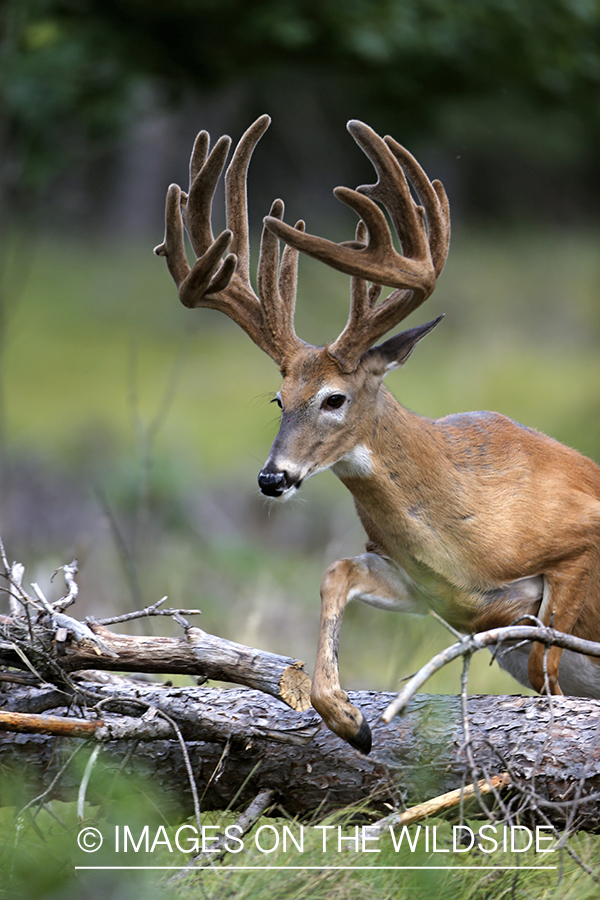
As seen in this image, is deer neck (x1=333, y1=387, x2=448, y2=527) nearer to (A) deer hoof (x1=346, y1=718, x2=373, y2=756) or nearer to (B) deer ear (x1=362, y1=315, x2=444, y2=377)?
(B) deer ear (x1=362, y1=315, x2=444, y2=377)

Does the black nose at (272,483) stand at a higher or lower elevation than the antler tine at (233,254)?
lower

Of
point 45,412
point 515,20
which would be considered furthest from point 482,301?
point 515,20

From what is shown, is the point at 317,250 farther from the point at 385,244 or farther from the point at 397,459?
the point at 397,459

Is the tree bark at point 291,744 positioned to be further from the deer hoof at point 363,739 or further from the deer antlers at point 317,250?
the deer antlers at point 317,250

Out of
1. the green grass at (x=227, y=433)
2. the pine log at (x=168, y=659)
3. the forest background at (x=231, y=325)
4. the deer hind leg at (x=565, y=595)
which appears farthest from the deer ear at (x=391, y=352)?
the pine log at (x=168, y=659)

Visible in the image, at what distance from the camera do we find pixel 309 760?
339 cm

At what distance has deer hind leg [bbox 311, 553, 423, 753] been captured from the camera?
3.30 m

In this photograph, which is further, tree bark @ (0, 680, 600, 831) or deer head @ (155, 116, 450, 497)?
deer head @ (155, 116, 450, 497)

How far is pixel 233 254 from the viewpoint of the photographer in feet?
12.5

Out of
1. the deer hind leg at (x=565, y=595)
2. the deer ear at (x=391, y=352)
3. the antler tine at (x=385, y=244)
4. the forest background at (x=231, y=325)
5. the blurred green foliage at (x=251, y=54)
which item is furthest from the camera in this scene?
the forest background at (x=231, y=325)

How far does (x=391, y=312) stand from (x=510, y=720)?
144 cm

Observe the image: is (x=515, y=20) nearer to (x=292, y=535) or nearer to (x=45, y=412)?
(x=292, y=535)

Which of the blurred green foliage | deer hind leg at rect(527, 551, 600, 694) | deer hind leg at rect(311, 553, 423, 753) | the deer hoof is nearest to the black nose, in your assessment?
deer hind leg at rect(311, 553, 423, 753)

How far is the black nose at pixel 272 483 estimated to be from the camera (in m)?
3.56
